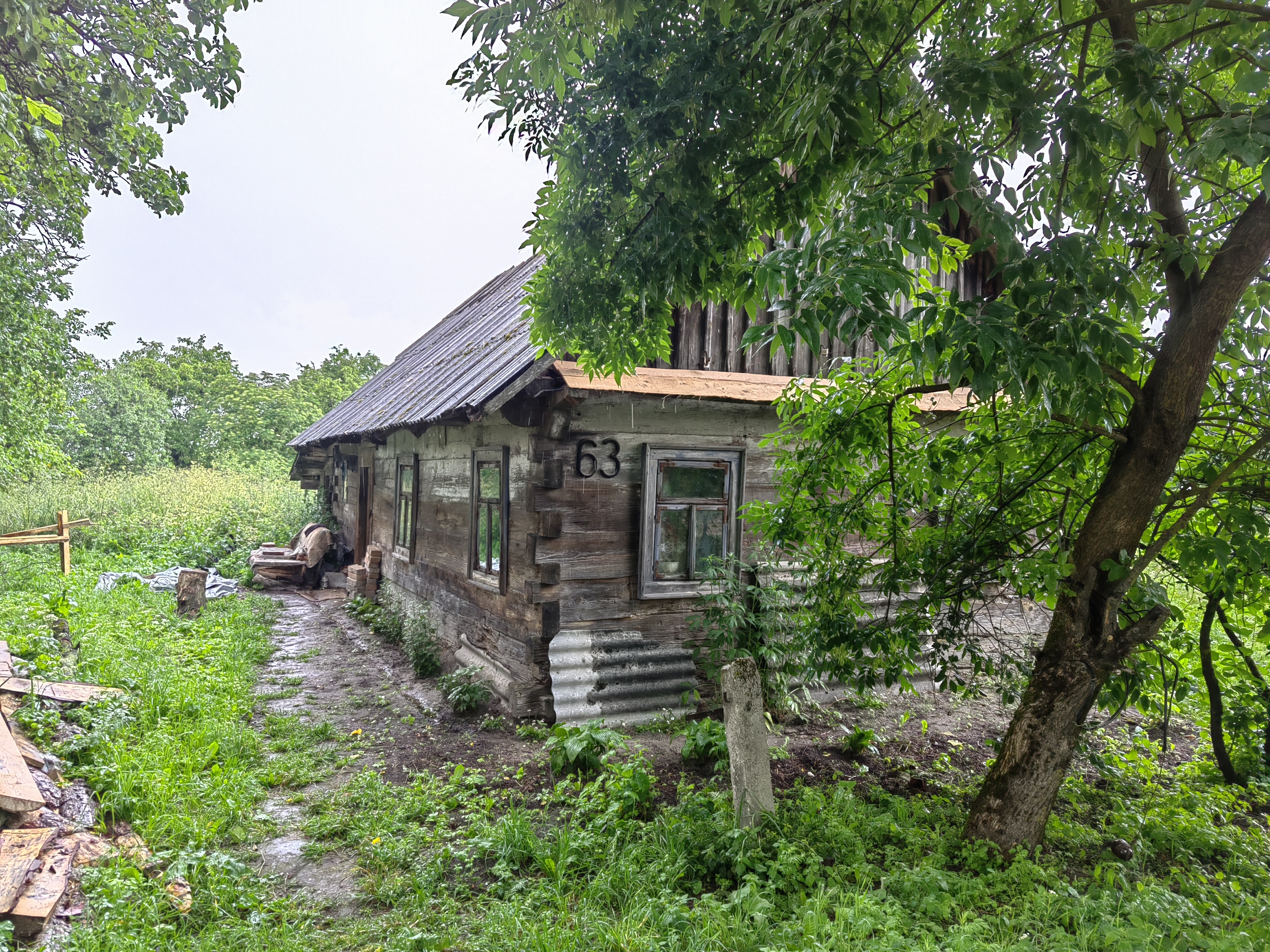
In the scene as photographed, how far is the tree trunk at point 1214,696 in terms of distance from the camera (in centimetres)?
445

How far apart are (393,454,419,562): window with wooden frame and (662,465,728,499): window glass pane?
15.0ft

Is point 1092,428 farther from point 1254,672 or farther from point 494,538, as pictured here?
point 494,538

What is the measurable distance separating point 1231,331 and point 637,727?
16.9 feet

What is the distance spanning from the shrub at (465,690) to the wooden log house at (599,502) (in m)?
0.16

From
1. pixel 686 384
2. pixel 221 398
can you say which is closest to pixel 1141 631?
pixel 686 384

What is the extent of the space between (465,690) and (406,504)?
4671mm

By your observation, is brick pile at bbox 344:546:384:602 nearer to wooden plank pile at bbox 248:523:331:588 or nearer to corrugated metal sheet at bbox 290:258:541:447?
corrugated metal sheet at bbox 290:258:541:447

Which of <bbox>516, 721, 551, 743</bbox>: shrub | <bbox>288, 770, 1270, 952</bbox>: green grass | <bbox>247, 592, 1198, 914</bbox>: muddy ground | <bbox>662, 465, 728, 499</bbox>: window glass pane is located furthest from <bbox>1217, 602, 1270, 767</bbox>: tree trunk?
<bbox>516, 721, 551, 743</bbox>: shrub

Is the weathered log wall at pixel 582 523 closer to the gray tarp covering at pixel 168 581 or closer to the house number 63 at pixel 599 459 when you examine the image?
the house number 63 at pixel 599 459

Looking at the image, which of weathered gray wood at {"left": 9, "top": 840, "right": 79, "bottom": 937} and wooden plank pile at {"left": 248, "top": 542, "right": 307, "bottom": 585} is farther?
wooden plank pile at {"left": 248, "top": 542, "right": 307, "bottom": 585}

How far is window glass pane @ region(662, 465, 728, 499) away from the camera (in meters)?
6.93

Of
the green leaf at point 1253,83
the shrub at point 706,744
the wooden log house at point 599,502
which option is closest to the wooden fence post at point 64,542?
the wooden log house at point 599,502

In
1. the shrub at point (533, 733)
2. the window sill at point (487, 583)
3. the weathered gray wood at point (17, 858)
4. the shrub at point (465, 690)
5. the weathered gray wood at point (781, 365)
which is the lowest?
the shrub at point (533, 733)

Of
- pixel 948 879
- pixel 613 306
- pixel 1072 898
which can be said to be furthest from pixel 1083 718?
pixel 613 306
